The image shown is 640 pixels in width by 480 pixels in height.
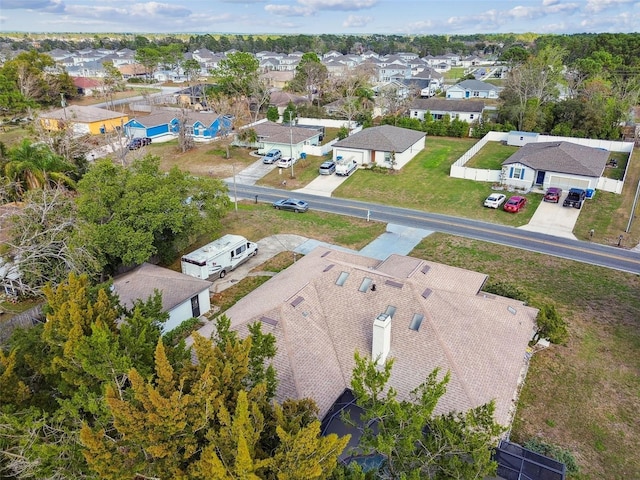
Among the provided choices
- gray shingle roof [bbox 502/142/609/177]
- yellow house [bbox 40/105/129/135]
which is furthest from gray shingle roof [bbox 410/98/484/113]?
yellow house [bbox 40/105/129/135]

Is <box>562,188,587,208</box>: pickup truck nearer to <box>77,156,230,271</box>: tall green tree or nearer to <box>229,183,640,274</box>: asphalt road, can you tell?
<box>229,183,640,274</box>: asphalt road

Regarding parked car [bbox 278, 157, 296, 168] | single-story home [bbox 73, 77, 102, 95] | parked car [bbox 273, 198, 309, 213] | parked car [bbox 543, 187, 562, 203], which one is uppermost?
single-story home [bbox 73, 77, 102, 95]

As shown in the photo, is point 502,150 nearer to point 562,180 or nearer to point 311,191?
point 562,180

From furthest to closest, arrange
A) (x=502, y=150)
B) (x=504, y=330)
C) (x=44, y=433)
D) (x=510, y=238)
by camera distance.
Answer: (x=502, y=150), (x=510, y=238), (x=504, y=330), (x=44, y=433)

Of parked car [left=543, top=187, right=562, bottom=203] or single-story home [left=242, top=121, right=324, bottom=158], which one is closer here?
parked car [left=543, top=187, right=562, bottom=203]

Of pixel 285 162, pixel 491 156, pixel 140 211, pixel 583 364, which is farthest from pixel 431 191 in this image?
pixel 140 211

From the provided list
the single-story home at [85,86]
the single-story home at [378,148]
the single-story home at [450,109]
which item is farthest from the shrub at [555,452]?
the single-story home at [85,86]

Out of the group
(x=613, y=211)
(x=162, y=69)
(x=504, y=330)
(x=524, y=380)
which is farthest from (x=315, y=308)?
(x=162, y=69)

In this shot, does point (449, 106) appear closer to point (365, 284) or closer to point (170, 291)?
point (365, 284)
